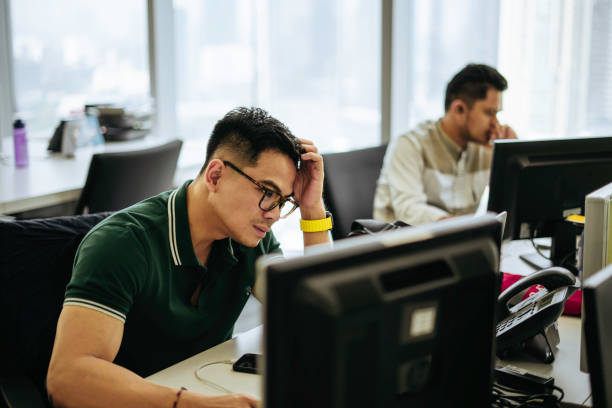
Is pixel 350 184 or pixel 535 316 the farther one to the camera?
pixel 350 184

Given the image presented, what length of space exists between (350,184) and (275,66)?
93.8 inches

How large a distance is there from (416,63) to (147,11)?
1773 millimetres

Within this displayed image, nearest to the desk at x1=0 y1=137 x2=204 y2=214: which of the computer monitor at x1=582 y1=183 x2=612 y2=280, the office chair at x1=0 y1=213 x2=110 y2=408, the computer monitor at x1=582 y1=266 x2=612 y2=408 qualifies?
the office chair at x1=0 y1=213 x2=110 y2=408

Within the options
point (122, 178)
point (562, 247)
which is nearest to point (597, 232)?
point (562, 247)

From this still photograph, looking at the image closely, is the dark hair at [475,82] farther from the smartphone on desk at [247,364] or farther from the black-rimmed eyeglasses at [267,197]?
the smartphone on desk at [247,364]

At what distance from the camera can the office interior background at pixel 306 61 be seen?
11.7ft

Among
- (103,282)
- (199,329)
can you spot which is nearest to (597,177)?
(199,329)

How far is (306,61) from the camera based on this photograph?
461cm

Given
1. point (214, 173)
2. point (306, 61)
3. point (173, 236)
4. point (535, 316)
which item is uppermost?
point (306, 61)

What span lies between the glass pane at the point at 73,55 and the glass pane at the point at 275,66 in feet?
1.07

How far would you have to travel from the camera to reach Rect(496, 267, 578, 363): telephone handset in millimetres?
1368

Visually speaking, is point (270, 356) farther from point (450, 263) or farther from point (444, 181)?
point (444, 181)

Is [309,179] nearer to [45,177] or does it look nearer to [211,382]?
[211,382]

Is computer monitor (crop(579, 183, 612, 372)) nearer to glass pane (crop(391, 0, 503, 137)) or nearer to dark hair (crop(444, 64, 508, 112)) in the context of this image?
dark hair (crop(444, 64, 508, 112))
